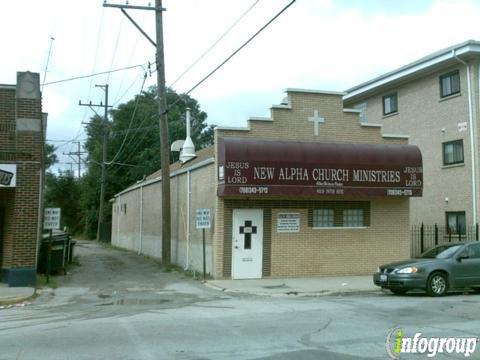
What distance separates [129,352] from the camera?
7.86 m

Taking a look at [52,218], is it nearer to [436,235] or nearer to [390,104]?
[436,235]

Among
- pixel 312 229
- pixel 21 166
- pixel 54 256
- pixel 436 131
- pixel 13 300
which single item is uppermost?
pixel 436 131

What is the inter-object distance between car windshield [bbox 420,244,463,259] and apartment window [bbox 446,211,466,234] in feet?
32.1

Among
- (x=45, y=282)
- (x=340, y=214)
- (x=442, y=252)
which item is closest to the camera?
(x=442, y=252)

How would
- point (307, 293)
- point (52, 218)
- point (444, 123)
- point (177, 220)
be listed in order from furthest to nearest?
point (444, 123) → point (177, 220) → point (52, 218) → point (307, 293)

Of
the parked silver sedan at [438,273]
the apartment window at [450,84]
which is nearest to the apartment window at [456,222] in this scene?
the apartment window at [450,84]

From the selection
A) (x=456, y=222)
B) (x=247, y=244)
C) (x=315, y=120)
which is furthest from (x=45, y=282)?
(x=456, y=222)

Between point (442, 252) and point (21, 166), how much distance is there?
11.9 metres

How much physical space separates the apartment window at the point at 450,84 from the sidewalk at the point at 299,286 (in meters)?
11.5

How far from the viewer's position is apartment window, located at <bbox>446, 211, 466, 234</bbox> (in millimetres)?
25125

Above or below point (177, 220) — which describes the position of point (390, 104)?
above

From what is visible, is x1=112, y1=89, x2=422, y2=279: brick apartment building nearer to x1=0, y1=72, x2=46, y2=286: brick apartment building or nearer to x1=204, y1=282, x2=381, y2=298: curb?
x1=204, y1=282, x2=381, y2=298: curb

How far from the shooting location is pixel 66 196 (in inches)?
2790

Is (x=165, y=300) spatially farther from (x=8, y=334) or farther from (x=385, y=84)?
(x=385, y=84)
